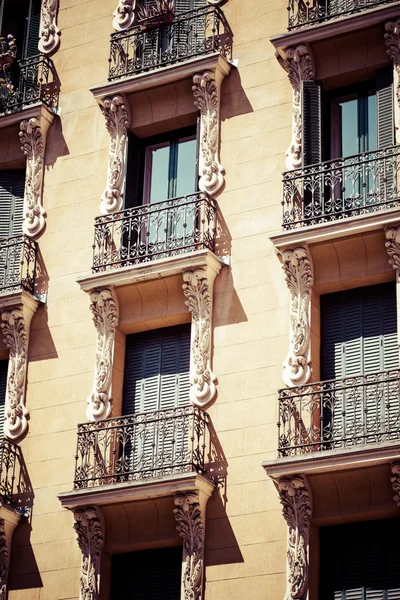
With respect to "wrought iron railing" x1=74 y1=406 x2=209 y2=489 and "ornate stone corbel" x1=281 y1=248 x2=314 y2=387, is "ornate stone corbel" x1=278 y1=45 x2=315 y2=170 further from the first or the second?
"wrought iron railing" x1=74 y1=406 x2=209 y2=489

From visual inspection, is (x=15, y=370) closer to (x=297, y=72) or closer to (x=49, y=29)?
(x=297, y=72)

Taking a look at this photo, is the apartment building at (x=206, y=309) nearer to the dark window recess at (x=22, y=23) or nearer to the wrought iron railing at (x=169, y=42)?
the wrought iron railing at (x=169, y=42)

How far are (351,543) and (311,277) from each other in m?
3.95

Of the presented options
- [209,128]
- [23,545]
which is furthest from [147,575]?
[209,128]

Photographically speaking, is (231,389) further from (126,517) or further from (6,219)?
(6,219)

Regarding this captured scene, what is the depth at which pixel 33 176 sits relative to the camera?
2405 centimetres

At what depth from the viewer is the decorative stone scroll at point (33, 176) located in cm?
2367

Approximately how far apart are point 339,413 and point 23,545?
5.39 meters

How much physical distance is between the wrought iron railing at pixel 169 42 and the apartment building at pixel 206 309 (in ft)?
0.13

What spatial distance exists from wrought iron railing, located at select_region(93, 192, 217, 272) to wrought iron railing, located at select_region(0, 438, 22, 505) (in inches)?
122

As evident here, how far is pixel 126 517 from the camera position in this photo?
20531mm

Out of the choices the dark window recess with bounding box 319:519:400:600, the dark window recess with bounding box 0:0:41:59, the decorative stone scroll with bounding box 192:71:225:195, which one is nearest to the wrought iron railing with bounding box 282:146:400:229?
the decorative stone scroll with bounding box 192:71:225:195

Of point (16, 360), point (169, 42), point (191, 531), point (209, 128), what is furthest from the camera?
point (169, 42)

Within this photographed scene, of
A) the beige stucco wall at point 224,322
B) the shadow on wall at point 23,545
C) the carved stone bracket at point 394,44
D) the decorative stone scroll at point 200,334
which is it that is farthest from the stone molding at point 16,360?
the carved stone bracket at point 394,44
